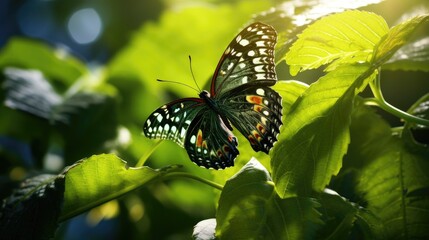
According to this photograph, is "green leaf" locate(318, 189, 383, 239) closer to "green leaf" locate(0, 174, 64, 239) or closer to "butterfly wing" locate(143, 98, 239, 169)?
"butterfly wing" locate(143, 98, 239, 169)

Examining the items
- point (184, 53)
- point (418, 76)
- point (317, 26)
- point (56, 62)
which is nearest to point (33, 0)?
point (56, 62)

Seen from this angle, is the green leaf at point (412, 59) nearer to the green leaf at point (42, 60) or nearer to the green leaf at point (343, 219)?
the green leaf at point (343, 219)

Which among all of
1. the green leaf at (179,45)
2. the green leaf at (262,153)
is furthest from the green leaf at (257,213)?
the green leaf at (179,45)

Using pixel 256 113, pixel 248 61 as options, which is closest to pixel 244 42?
pixel 248 61

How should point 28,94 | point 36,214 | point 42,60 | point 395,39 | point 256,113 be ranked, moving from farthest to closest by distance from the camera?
point 42,60 → point 28,94 → point 256,113 → point 36,214 → point 395,39

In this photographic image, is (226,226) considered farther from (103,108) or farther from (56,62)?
(56,62)

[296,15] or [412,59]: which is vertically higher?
[296,15]

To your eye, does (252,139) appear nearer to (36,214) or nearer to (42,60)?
(36,214)
